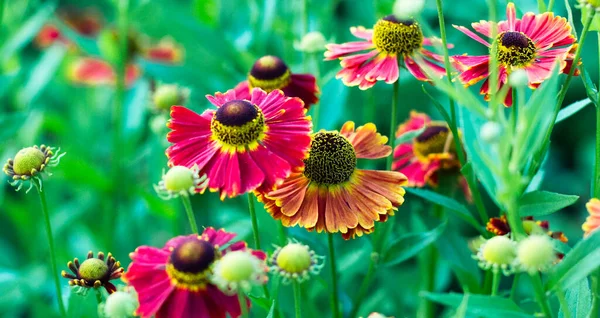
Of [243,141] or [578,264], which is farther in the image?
[243,141]

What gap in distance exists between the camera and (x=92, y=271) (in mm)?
864

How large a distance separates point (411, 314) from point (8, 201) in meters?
1.11

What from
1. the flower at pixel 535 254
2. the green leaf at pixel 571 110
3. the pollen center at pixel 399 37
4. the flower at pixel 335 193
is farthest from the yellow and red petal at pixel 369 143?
the flower at pixel 535 254

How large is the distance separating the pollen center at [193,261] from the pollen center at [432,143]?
24.1 inches

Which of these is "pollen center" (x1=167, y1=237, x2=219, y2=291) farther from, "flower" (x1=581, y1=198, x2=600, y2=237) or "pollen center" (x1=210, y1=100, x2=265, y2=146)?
"flower" (x1=581, y1=198, x2=600, y2=237)

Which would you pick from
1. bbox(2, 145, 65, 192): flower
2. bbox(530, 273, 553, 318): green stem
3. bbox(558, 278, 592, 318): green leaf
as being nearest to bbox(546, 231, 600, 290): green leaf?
bbox(530, 273, 553, 318): green stem

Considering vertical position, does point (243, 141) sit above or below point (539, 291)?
above

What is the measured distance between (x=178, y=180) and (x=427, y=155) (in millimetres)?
610

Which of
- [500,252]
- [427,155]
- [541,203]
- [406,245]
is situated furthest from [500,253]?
[427,155]

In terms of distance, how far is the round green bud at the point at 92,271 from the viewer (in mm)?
864

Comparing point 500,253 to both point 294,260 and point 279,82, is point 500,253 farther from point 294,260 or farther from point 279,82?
point 279,82

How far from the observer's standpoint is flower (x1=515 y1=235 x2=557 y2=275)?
2.25 ft

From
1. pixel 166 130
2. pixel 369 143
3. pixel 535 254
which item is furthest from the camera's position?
pixel 166 130

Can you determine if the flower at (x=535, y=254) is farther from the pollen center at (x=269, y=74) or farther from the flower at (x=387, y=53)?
the pollen center at (x=269, y=74)
